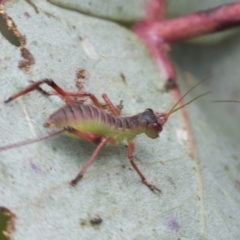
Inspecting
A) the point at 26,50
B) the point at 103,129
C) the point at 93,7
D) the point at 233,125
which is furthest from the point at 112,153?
the point at 233,125

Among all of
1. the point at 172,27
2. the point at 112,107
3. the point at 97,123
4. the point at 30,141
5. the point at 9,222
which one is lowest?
the point at 9,222

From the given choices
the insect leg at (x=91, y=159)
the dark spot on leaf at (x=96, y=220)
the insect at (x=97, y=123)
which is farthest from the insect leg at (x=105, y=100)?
the dark spot on leaf at (x=96, y=220)

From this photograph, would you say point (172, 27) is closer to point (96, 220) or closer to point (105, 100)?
point (105, 100)

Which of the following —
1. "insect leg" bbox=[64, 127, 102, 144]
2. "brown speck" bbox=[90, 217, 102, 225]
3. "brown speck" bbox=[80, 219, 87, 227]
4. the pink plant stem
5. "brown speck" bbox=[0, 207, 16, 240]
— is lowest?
"brown speck" bbox=[0, 207, 16, 240]

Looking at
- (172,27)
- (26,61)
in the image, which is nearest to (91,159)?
(26,61)

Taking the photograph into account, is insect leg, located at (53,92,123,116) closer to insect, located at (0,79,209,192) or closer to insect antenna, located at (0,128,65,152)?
insect, located at (0,79,209,192)

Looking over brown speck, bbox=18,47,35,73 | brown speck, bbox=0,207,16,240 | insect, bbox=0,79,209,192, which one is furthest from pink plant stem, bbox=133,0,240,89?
brown speck, bbox=0,207,16,240

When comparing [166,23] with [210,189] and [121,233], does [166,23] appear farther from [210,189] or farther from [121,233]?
[121,233]
